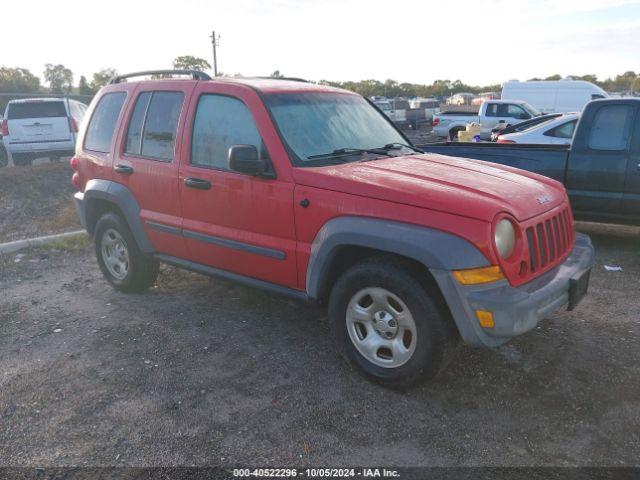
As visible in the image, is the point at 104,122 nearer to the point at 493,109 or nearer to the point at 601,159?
the point at 601,159

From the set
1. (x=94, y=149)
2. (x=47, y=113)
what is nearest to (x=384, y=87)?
(x=47, y=113)

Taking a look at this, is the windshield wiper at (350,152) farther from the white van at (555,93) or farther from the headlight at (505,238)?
the white van at (555,93)

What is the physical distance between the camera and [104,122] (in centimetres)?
508

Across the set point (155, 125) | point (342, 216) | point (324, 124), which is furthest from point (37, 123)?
point (342, 216)

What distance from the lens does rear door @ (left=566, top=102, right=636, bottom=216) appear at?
6184 mm

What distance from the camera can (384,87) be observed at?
71.4 m

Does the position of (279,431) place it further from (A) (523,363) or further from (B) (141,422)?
(A) (523,363)

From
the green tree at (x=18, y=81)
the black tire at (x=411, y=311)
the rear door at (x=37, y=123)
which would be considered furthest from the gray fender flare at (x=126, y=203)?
the green tree at (x=18, y=81)

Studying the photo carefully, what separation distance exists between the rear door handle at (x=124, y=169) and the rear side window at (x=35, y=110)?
9818 mm

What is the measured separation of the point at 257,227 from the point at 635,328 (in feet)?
9.96

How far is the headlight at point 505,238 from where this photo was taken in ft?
9.78

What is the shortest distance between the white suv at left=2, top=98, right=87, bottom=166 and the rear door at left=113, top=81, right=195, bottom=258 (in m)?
9.49

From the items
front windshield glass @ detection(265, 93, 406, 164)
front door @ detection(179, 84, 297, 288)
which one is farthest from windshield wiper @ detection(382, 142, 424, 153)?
front door @ detection(179, 84, 297, 288)

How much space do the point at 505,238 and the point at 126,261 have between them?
11.7ft
